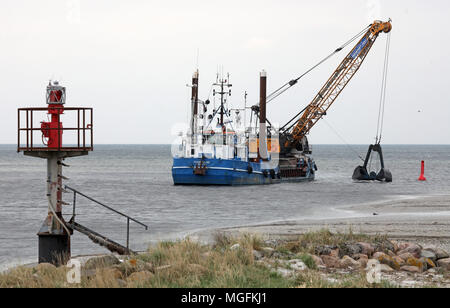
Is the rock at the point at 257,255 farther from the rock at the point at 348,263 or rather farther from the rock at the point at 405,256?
the rock at the point at 405,256

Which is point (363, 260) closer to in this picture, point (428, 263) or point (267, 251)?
point (428, 263)

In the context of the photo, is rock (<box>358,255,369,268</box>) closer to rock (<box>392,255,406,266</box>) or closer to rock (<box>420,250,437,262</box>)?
rock (<box>392,255,406,266</box>)

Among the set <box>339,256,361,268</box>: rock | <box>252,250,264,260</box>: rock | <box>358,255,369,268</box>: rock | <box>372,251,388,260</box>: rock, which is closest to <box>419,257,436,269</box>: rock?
<box>372,251,388,260</box>: rock

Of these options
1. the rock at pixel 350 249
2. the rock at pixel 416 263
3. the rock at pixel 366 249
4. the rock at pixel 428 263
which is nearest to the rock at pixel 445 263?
the rock at pixel 428 263

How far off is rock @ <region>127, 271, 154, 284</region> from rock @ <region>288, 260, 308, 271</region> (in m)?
2.65

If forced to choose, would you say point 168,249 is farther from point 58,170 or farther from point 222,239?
point 58,170

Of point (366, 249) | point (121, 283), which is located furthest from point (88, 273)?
point (366, 249)

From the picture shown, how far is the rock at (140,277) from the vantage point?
32.0 ft

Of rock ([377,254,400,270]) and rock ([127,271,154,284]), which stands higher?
rock ([127,271,154,284])

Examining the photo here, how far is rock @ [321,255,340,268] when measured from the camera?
38.3ft
